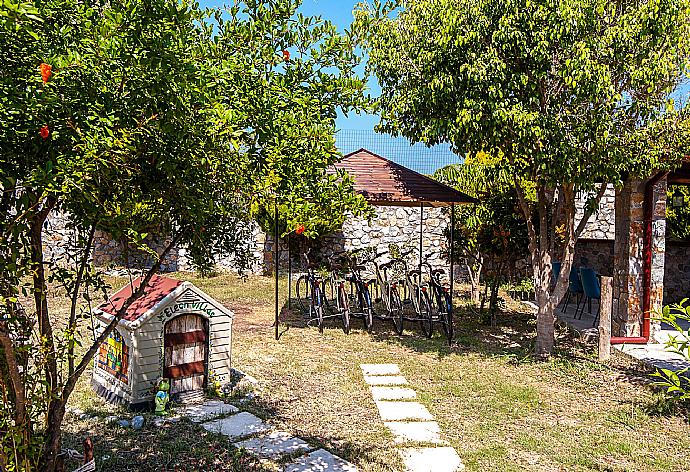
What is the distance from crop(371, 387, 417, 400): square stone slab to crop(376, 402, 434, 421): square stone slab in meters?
0.16

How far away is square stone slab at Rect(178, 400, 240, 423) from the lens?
479 cm

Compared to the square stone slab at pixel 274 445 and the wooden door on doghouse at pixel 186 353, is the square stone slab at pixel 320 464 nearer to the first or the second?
the square stone slab at pixel 274 445

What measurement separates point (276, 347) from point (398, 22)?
437 centimetres

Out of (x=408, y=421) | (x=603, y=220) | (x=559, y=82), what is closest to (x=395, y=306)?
(x=408, y=421)

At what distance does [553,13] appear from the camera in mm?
5633

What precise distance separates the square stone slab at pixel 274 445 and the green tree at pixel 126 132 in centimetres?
144

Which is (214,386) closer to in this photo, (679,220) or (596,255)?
(596,255)

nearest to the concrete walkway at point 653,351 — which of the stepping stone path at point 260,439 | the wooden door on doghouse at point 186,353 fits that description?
the stepping stone path at point 260,439

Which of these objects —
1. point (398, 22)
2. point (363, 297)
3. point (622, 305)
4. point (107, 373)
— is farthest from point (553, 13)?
point (107, 373)

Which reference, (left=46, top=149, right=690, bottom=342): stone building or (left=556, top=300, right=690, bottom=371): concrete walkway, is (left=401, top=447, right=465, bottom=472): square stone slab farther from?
(left=556, top=300, right=690, bottom=371): concrete walkway

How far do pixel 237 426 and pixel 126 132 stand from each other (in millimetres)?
3157

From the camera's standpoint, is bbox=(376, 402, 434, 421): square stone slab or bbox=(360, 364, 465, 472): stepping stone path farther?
bbox=(376, 402, 434, 421): square stone slab

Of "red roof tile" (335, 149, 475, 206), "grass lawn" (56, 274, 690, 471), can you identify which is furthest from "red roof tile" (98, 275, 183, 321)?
"red roof tile" (335, 149, 475, 206)

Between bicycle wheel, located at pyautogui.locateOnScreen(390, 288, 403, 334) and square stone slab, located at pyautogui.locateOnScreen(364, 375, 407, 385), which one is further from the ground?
bicycle wheel, located at pyautogui.locateOnScreen(390, 288, 403, 334)
